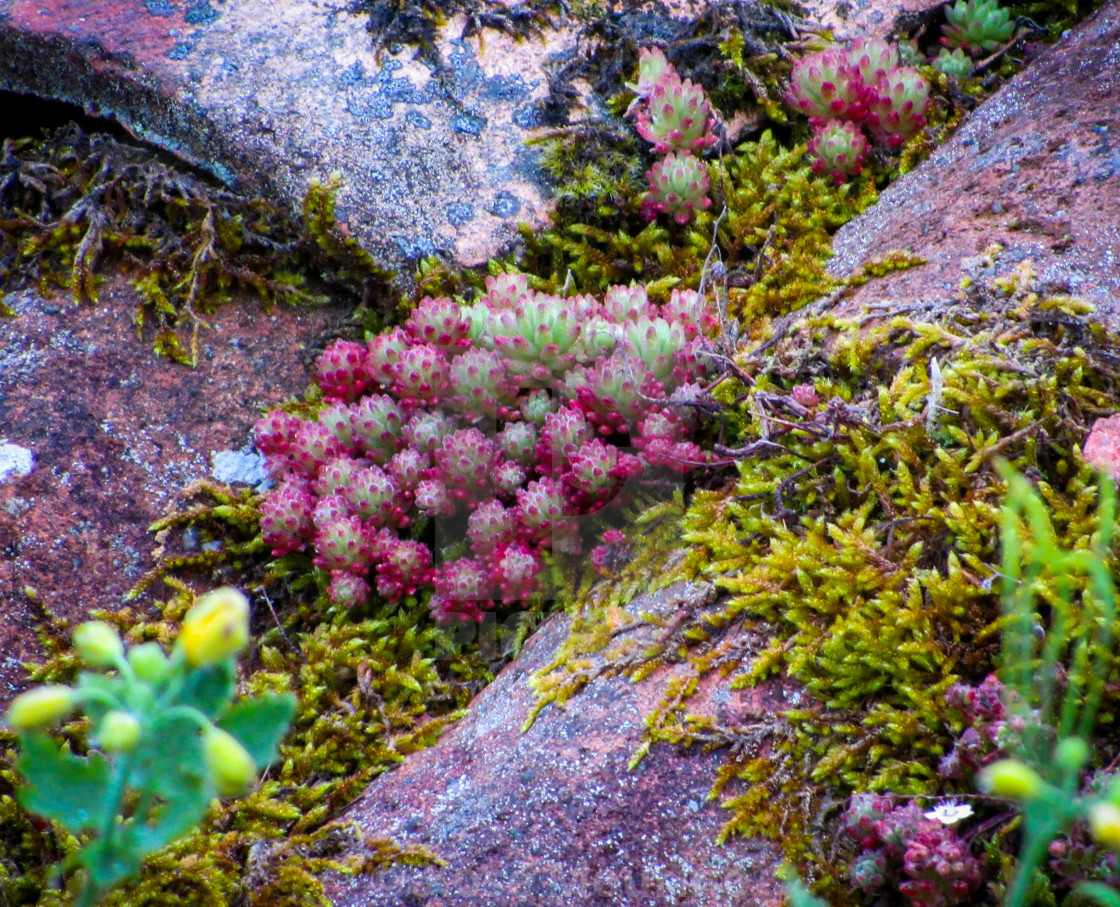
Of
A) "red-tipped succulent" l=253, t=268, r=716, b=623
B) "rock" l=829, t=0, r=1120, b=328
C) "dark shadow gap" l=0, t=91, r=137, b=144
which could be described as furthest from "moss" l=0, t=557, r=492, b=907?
"dark shadow gap" l=0, t=91, r=137, b=144

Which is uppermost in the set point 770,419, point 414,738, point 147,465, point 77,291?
point 770,419

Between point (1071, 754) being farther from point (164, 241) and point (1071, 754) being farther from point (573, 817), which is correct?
point (164, 241)

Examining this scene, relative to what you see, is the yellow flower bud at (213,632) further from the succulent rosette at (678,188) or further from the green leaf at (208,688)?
the succulent rosette at (678,188)

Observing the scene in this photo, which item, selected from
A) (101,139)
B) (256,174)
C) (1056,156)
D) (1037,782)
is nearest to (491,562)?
(1037,782)

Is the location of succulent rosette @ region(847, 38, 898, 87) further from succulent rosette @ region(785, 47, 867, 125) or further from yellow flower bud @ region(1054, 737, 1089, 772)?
yellow flower bud @ region(1054, 737, 1089, 772)

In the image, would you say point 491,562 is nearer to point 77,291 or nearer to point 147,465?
point 147,465
